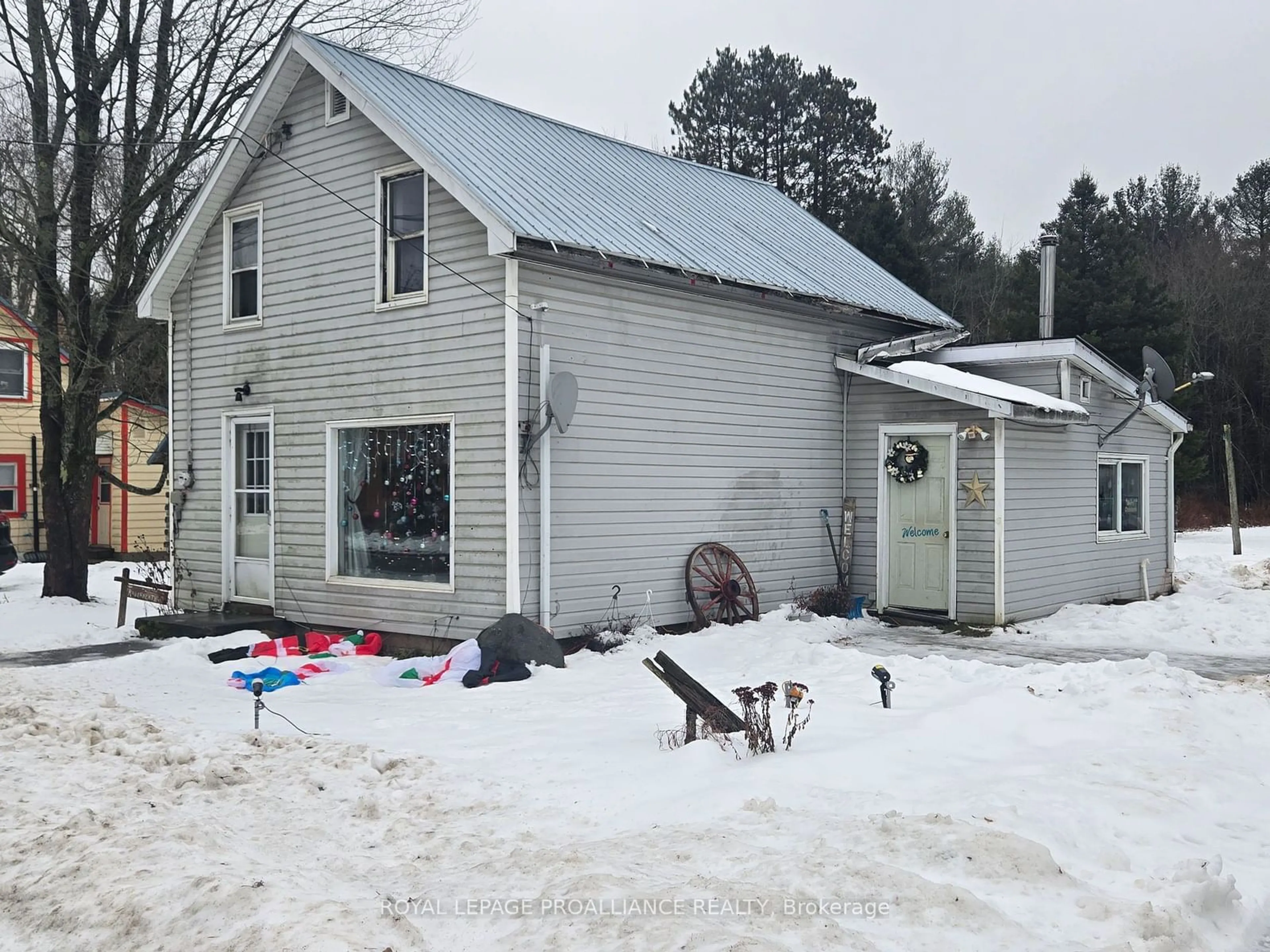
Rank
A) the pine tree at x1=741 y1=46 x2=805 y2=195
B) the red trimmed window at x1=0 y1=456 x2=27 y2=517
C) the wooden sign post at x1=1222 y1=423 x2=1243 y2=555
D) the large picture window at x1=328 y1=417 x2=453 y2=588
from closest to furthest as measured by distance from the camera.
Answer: the large picture window at x1=328 y1=417 x2=453 y2=588
the wooden sign post at x1=1222 y1=423 x2=1243 y2=555
the red trimmed window at x1=0 y1=456 x2=27 y2=517
the pine tree at x1=741 y1=46 x2=805 y2=195

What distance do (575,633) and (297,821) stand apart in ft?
17.9

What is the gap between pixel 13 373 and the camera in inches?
959

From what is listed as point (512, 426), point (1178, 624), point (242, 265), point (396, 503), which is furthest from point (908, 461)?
point (242, 265)

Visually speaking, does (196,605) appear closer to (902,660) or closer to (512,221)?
(512,221)

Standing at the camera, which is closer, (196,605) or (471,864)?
(471,864)

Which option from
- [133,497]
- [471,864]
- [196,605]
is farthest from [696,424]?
[133,497]

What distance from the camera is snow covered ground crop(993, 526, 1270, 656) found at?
41.1 feet

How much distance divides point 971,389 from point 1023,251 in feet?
91.0

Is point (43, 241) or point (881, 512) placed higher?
point (43, 241)

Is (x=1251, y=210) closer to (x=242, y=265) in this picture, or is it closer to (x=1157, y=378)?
(x=1157, y=378)

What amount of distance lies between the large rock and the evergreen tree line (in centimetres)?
2515

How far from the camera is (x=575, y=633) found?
37.0 ft

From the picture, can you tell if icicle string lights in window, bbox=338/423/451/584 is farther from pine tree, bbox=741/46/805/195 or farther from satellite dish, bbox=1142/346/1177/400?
pine tree, bbox=741/46/805/195

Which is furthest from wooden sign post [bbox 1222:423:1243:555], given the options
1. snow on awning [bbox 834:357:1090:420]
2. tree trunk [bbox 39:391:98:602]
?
tree trunk [bbox 39:391:98:602]
